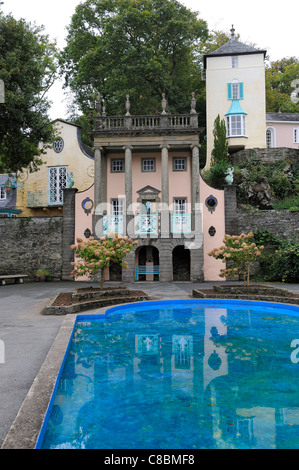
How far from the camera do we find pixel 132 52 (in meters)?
27.6

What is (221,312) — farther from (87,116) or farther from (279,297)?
(87,116)

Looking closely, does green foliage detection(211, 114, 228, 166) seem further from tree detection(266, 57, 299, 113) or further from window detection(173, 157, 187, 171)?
tree detection(266, 57, 299, 113)

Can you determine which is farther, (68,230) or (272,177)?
(272,177)

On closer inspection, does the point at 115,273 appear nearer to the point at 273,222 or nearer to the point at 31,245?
A: the point at 31,245

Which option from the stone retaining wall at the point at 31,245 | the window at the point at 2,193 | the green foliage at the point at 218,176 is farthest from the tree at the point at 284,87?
the stone retaining wall at the point at 31,245

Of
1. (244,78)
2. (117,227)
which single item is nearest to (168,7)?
(244,78)

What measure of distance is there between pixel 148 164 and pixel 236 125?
9708 millimetres

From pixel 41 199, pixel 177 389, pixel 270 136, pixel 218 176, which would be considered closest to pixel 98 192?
pixel 41 199

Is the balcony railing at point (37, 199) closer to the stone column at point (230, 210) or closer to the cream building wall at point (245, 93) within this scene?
the cream building wall at point (245, 93)

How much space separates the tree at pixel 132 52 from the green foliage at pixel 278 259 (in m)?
14.4

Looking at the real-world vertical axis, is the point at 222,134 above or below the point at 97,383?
above

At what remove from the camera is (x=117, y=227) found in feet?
68.6

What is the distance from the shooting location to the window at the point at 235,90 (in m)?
28.6

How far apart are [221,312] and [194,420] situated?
7.17 m
